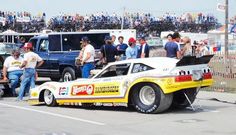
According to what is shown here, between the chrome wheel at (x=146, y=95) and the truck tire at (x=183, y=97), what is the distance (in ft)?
2.38

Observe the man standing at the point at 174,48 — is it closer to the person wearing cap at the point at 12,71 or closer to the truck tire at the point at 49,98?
the truck tire at the point at 49,98

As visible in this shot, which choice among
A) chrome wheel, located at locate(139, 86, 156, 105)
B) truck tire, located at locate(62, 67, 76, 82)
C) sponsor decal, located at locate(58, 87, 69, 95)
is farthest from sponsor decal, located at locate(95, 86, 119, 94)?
truck tire, located at locate(62, 67, 76, 82)

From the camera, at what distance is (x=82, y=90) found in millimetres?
12148

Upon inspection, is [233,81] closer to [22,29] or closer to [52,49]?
[52,49]

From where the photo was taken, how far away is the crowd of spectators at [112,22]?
5725 cm

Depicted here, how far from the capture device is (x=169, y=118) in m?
10.7

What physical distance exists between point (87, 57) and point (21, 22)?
4477cm

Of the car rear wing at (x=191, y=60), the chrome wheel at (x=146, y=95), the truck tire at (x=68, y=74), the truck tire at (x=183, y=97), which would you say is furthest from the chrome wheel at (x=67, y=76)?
the car rear wing at (x=191, y=60)

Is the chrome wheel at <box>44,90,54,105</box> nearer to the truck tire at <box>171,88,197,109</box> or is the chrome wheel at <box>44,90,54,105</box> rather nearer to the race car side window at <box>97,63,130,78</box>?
the race car side window at <box>97,63,130,78</box>

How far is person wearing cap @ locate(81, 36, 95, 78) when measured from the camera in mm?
14242

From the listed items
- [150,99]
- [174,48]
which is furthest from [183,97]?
[174,48]

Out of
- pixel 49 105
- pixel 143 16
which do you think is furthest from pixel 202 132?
pixel 143 16

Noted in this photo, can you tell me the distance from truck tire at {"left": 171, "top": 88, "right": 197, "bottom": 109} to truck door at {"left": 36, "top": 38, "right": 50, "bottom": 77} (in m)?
8.66

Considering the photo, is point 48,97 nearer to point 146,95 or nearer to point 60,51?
point 146,95
